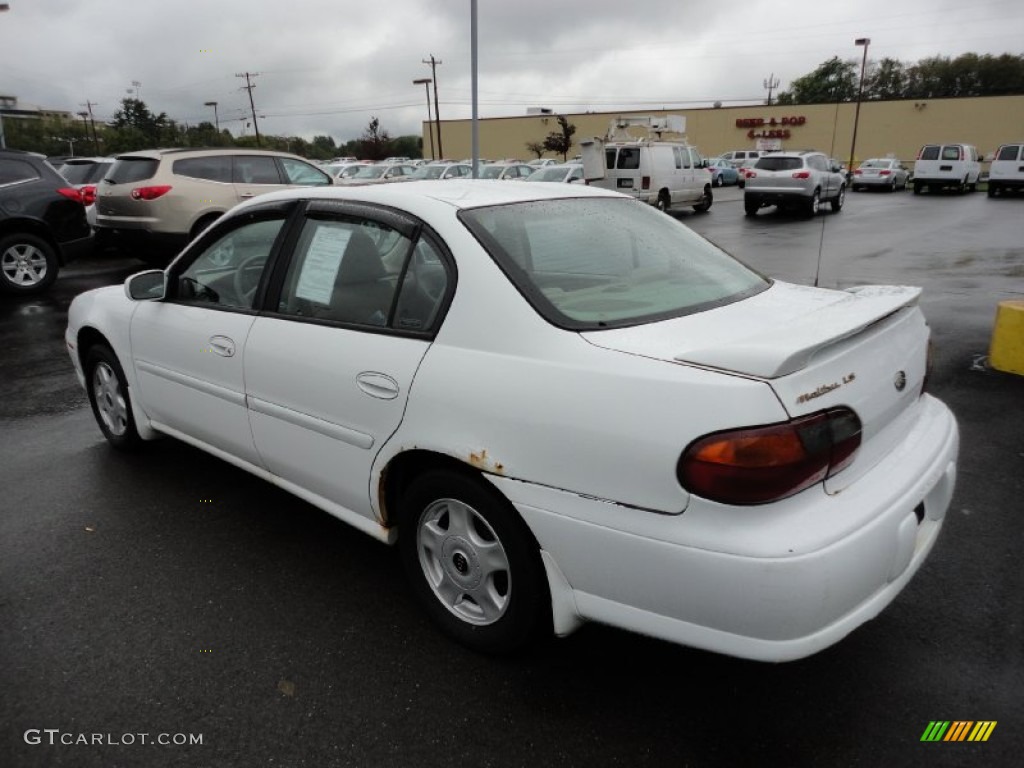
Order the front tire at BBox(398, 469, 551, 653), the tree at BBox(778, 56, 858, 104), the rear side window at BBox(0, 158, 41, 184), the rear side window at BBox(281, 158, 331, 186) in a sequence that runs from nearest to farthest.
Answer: the front tire at BBox(398, 469, 551, 653)
the rear side window at BBox(0, 158, 41, 184)
the rear side window at BBox(281, 158, 331, 186)
the tree at BBox(778, 56, 858, 104)

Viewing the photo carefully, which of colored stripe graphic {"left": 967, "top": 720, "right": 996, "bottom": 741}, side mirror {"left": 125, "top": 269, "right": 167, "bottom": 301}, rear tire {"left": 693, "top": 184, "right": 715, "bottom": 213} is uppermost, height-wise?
side mirror {"left": 125, "top": 269, "right": 167, "bottom": 301}

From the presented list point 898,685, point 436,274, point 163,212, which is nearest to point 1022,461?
point 898,685

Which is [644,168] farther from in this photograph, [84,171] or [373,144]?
[373,144]

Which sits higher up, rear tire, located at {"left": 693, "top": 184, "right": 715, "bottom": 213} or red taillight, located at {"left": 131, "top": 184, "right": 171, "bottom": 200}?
red taillight, located at {"left": 131, "top": 184, "right": 171, "bottom": 200}

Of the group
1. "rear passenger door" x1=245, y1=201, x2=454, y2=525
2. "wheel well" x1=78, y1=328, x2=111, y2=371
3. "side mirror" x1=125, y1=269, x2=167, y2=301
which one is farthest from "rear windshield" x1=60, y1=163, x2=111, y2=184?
"rear passenger door" x1=245, y1=201, x2=454, y2=525

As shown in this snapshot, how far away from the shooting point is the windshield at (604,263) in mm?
2393

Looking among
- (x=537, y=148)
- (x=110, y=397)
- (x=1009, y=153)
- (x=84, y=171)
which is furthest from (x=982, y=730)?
(x=537, y=148)

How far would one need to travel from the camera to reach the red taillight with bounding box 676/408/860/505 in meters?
1.83

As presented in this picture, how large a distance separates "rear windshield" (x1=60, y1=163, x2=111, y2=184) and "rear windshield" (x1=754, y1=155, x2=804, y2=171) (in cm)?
1675

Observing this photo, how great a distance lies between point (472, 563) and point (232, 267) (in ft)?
6.47

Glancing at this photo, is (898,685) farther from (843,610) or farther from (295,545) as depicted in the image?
(295,545)

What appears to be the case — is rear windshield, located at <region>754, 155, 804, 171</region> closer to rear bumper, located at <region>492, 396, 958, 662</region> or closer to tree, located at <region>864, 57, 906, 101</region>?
rear bumper, located at <region>492, 396, 958, 662</region>

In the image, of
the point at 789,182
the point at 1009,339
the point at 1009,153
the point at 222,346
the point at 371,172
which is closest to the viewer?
the point at 222,346

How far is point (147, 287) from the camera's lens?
147 inches
